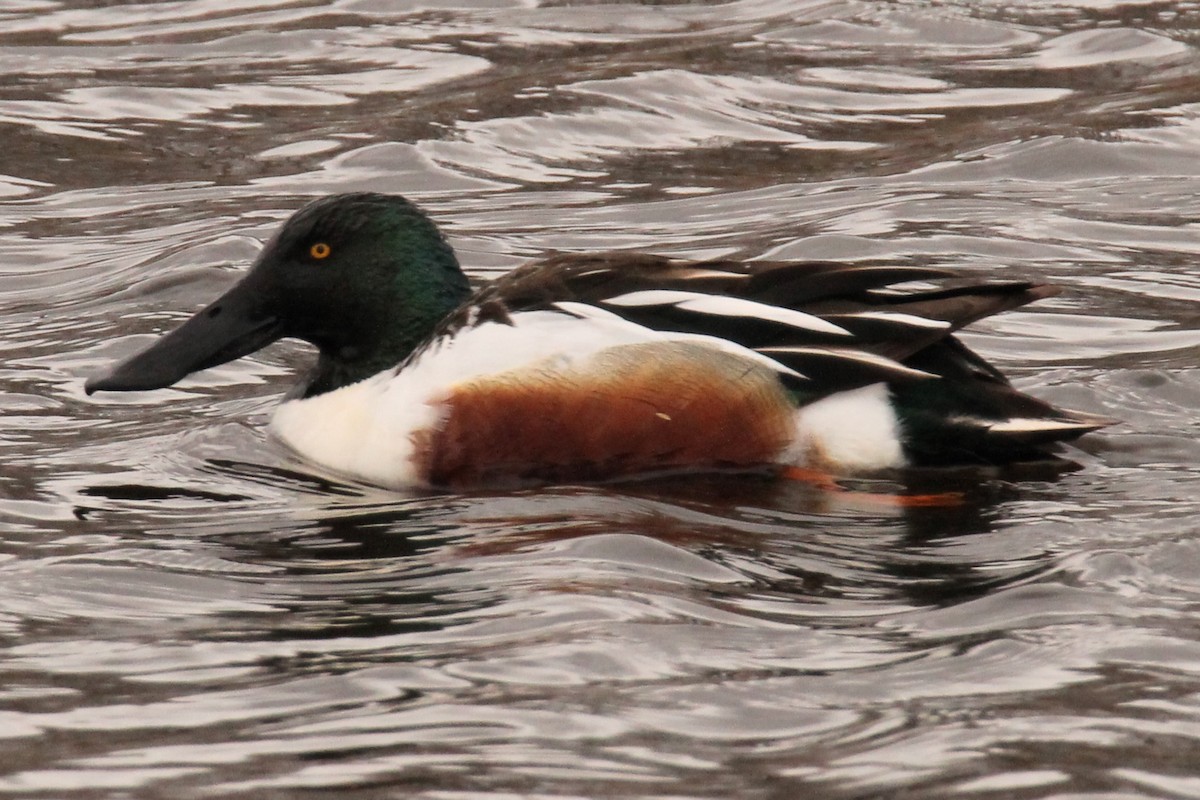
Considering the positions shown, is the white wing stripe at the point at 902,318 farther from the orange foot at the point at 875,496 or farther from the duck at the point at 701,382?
the orange foot at the point at 875,496

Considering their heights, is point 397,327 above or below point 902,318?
below

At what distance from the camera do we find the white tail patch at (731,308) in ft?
19.1

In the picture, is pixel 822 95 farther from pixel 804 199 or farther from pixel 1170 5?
pixel 1170 5

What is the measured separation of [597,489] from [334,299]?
3.59ft

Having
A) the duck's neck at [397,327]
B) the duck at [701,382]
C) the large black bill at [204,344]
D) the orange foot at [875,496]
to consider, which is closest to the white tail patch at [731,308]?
the duck at [701,382]

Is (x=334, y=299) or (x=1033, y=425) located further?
(x=334, y=299)

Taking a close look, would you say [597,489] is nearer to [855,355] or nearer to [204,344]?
[855,355]

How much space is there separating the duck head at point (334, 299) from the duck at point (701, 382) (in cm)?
37

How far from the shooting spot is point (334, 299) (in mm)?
6395

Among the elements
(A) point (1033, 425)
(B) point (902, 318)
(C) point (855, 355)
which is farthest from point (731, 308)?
(A) point (1033, 425)

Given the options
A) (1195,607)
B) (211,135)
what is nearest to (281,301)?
(1195,607)

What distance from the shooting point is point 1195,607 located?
4.77m

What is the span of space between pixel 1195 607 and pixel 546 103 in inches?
246

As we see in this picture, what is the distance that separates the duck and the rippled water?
A: 0.13 meters
